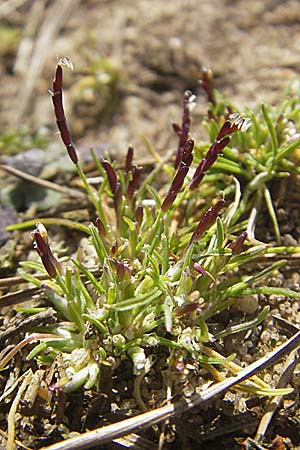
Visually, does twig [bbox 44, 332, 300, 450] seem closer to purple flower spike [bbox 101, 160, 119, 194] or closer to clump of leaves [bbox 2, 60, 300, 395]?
clump of leaves [bbox 2, 60, 300, 395]

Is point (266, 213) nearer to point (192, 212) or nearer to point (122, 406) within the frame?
point (192, 212)

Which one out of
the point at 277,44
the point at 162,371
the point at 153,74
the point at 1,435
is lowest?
the point at 1,435

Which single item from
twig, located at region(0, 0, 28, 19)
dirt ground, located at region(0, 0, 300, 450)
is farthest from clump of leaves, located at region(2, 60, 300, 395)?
twig, located at region(0, 0, 28, 19)

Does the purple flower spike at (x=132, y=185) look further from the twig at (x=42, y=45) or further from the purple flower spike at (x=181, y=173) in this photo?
the twig at (x=42, y=45)

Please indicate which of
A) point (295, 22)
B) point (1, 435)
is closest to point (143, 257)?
point (1, 435)

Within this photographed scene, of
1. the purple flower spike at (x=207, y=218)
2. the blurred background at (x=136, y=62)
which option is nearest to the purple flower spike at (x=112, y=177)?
the purple flower spike at (x=207, y=218)

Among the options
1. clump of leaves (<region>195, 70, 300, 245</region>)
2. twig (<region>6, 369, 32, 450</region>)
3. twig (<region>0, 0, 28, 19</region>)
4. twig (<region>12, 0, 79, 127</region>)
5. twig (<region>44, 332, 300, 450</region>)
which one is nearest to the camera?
twig (<region>44, 332, 300, 450</region>)

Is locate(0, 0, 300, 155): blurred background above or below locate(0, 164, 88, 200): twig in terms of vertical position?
above

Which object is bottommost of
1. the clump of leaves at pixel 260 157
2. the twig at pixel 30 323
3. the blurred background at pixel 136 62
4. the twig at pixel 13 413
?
the twig at pixel 13 413
